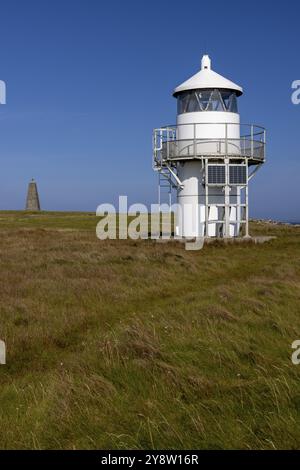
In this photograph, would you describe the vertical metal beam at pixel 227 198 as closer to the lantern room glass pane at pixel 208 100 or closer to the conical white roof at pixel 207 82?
the lantern room glass pane at pixel 208 100

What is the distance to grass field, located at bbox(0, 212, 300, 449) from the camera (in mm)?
5969

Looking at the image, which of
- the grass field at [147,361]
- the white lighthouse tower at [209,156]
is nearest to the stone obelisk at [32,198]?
the white lighthouse tower at [209,156]

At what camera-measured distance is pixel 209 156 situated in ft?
95.5

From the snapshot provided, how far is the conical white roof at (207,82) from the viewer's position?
29.5 m

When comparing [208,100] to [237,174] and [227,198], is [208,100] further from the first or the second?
[227,198]

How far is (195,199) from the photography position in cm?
3020

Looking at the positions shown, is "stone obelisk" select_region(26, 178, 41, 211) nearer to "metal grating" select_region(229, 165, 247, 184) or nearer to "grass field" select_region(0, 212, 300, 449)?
"metal grating" select_region(229, 165, 247, 184)

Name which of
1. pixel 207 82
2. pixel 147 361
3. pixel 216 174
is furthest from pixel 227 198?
pixel 147 361

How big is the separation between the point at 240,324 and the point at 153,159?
2195cm

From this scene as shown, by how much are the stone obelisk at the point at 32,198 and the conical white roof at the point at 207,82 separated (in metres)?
48.3

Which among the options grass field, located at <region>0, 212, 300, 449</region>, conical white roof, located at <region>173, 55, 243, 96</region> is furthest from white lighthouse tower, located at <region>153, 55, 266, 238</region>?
grass field, located at <region>0, 212, 300, 449</region>

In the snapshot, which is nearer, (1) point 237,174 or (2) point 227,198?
(2) point 227,198

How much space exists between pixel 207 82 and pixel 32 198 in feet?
168
